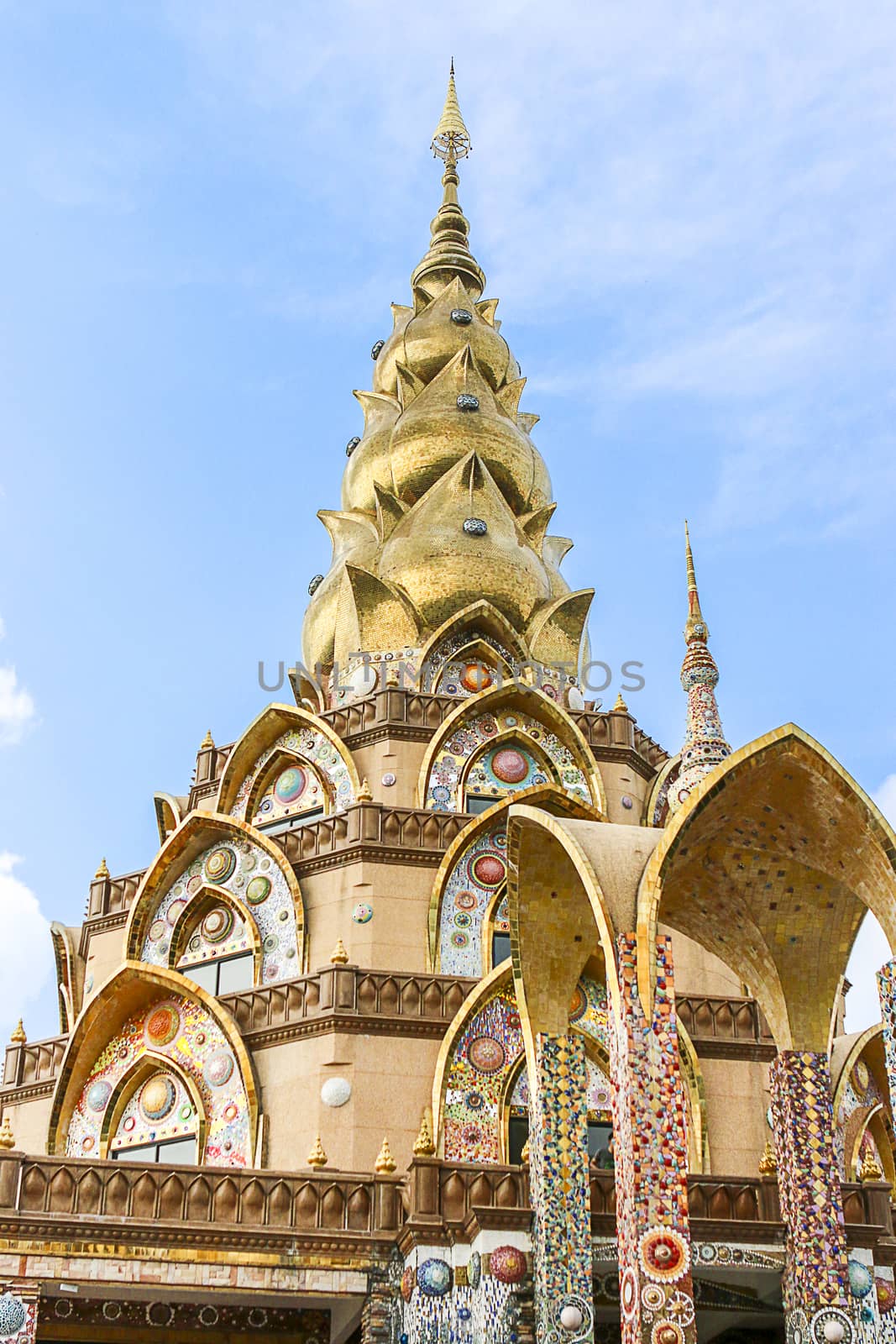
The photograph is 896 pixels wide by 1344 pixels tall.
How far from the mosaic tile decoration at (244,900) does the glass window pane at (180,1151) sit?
2.46 metres

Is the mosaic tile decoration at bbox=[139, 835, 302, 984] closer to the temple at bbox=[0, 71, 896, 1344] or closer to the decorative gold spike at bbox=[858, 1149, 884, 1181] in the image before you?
the temple at bbox=[0, 71, 896, 1344]

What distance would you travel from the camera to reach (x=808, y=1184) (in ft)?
51.8

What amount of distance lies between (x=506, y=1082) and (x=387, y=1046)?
5.21 feet

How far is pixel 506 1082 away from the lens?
2019 cm

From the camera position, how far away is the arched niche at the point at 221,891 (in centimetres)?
2239

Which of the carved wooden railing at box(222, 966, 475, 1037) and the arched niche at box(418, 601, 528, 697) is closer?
the carved wooden railing at box(222, 966, 475, 1037)

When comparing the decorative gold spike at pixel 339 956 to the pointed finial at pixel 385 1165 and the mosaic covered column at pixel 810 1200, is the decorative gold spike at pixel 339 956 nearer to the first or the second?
the pointed finial at pixel 385 1165

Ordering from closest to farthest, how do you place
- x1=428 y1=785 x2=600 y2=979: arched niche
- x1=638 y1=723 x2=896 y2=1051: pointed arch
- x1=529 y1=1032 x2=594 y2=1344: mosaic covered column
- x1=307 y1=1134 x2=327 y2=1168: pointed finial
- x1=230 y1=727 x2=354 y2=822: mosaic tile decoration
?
x1=529 y1=1032 x2=594 y2=1344: mosaic covered column, x1=638 y1=723 x2=896 y2=1051: pointed arch, x1=307 y1=1134 x2=327 y2=1168: pointed finial, x1=428 y1=785 x2=600 y2=979: arched niche, x1=230 y1=727 x2=354 y2=822: mosaic tile decoration

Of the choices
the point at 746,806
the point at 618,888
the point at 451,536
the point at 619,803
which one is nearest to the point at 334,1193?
the point at 618,888

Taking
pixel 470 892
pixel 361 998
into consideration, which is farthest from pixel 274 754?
pixel 361 998

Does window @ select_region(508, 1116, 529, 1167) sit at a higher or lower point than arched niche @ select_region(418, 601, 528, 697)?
lower

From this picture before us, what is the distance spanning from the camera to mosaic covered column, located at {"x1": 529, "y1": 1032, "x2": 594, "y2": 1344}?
1481 centimetres

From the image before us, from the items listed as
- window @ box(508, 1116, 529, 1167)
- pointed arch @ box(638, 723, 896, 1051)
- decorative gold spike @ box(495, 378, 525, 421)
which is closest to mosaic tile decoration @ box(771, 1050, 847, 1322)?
pointed arch @ box(638, 723, 896, 1051)

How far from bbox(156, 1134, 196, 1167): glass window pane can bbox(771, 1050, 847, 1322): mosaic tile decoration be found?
315 inches
